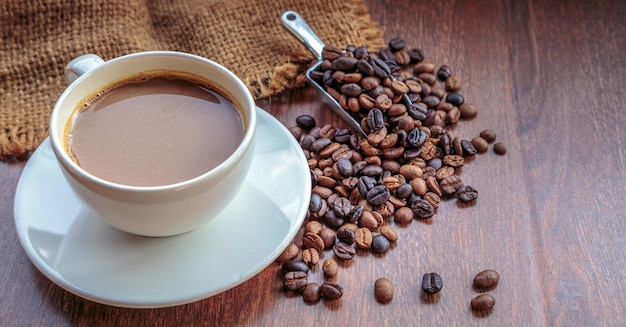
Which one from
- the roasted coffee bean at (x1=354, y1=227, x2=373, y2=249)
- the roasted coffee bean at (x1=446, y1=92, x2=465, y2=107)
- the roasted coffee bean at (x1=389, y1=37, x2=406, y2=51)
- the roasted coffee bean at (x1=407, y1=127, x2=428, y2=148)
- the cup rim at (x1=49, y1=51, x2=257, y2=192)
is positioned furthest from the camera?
the roasted coffee bean at (x1=389, y1=37, x2=406, y2=51)

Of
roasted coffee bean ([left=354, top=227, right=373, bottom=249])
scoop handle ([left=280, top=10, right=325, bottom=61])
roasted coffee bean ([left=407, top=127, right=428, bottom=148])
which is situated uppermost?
scoop handle ([left=280, top=10, right=325, bottom=61])

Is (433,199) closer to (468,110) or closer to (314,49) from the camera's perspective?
(468,110)

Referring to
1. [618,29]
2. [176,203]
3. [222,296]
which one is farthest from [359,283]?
[618,29]

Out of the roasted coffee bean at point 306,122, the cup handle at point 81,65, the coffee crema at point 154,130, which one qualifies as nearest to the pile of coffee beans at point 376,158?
the roasted coffee bean at point 306,122

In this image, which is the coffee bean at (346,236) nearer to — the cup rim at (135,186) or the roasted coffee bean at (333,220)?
the roasted coffee bean at (333,220)

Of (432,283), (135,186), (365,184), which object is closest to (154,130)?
(135,186)

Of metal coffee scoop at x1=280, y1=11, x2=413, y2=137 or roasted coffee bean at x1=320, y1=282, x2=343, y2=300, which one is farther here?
metal coffee scoop at x1=280, y1=11, x2=413, y2=137

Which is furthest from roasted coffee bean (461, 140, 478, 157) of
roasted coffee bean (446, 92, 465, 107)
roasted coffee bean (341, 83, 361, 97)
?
roasted coffee bean (341, 83, 361, 97)

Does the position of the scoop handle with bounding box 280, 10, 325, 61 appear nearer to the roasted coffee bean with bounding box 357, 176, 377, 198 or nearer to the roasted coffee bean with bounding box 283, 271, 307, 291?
the roasted coffee bean with bounding box 357, 176, 377, 198

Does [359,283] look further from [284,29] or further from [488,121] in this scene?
[284,29]
